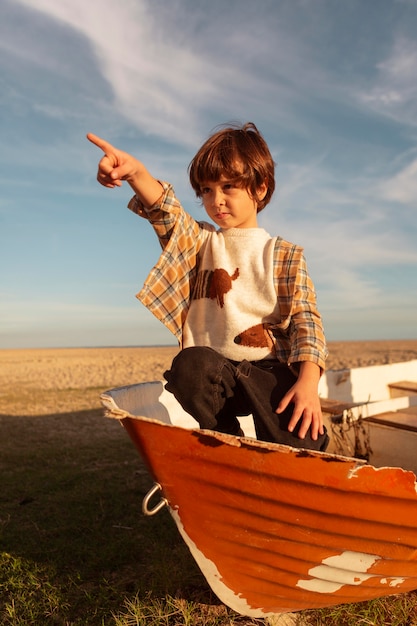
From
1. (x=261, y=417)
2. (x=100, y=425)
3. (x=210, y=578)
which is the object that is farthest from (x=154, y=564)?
(x=100, y=425)

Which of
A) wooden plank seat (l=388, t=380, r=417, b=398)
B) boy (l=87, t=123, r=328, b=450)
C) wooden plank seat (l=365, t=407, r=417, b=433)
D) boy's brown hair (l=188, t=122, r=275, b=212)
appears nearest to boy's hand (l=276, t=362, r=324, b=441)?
boy (l=87, t=123, r=328, b=450)

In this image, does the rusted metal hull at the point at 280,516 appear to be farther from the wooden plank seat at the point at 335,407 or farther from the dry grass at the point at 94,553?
the wooden plank seat at the point at 335,407

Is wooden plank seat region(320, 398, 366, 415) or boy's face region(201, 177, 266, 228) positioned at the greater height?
boy's face region(201, 177, 266, 228)

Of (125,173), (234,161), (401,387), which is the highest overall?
(234,161)

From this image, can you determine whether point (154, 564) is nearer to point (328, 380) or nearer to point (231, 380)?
point (231, 380)

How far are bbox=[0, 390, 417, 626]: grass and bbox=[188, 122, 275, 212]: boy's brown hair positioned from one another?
1965mm

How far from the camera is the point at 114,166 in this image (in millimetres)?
2045

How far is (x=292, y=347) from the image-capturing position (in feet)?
7.43

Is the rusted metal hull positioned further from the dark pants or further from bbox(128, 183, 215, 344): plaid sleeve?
bbox(128, 183, 215, 344): plaid sleeve

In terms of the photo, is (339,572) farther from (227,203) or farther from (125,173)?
(125,173)

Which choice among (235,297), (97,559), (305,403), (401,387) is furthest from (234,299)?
(401,387)

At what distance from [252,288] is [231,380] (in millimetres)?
440

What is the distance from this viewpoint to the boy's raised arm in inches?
78.6

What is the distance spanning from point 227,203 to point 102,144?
2.20 ft
